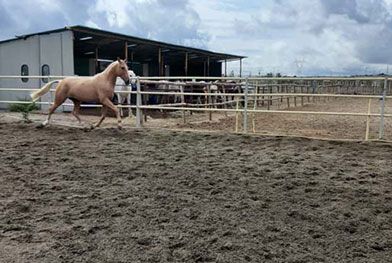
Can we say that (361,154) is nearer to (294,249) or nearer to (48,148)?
(294,249)

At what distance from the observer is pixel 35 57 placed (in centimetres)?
1324

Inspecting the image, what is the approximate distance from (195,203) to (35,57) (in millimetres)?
11416

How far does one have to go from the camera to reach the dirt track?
2.59m

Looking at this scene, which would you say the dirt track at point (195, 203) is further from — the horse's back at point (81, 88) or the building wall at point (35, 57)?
the building wall at point (35, 57)

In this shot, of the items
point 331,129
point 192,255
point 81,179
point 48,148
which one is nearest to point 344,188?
point 192,255

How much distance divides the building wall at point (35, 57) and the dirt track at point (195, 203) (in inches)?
274

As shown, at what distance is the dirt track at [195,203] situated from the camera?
2.59 m

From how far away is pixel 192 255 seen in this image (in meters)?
2.51

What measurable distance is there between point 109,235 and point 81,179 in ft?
5.11

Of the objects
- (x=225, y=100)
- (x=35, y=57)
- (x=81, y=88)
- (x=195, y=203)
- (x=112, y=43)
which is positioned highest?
(x=112, y=43)

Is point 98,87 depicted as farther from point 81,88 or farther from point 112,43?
point 112,43

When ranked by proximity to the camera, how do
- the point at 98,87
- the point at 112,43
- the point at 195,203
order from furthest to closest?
the point at 112,43
the point at 98,87
the point at 195,203

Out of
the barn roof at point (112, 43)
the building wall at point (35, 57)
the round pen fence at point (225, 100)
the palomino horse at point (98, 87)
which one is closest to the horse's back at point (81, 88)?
the palomino horse at point (98, 87)

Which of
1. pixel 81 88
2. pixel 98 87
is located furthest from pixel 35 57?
pixel 98 87
